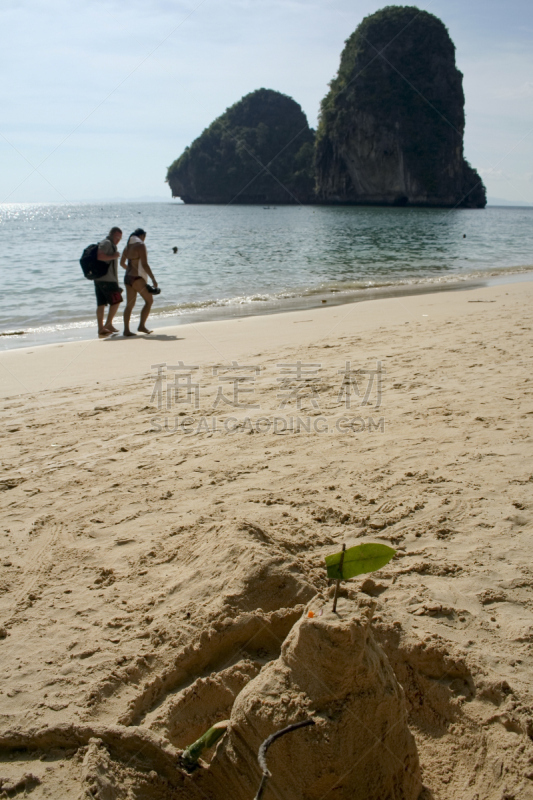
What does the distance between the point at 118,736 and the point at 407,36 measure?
90.8 meters

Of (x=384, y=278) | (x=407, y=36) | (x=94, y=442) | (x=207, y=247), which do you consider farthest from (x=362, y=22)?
(x=94, y=442)

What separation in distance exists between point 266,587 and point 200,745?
0.66 meters

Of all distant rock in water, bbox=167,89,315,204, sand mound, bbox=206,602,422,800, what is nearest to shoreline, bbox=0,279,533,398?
sand mound, bbox=206,602,422,800

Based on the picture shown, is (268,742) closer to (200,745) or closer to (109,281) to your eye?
(200,745)

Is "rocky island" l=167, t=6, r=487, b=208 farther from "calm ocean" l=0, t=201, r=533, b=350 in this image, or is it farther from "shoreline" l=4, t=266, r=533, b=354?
"shoreline" l=4, t=266, r=533, b=354

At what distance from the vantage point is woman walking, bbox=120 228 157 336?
7.89 m

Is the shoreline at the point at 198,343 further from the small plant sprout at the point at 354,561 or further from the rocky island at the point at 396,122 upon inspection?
the rocky island at the point at 396,122

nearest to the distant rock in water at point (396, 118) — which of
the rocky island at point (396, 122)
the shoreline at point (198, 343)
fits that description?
the rocky island at point (396, 122)

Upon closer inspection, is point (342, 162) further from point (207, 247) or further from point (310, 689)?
point (310, 689)

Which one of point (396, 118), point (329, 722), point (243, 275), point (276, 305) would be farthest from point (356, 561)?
point (396, 118)

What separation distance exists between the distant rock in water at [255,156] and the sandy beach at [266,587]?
87043 mm

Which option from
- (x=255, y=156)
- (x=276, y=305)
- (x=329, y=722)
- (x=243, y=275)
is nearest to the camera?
(x=329, y=722)

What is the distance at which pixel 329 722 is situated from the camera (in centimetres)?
129

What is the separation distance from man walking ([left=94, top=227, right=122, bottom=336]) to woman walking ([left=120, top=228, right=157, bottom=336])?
0.15m
